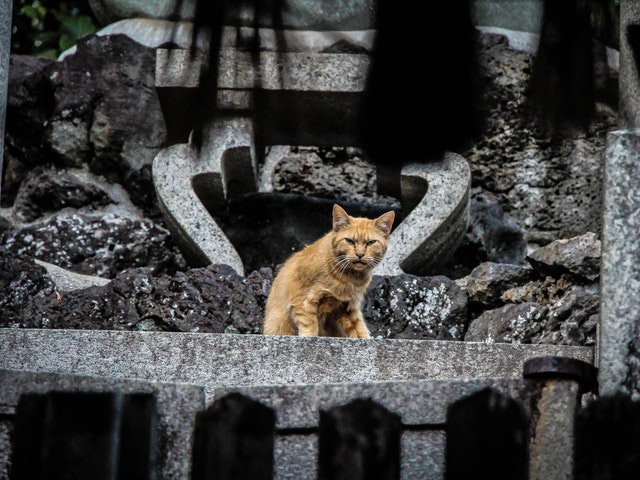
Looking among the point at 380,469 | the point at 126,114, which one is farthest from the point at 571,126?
the point at 126,114

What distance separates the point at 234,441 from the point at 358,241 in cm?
281

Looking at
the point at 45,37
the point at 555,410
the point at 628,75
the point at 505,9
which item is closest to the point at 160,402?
the point at 555,410

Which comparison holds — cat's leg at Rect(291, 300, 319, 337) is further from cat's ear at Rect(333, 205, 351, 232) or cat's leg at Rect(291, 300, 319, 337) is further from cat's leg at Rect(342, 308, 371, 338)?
cat's ear at Rect(333, 205, 351, 232)

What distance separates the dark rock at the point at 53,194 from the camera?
665 cm

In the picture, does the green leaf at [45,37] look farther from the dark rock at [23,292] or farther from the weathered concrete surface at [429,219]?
the weathered concrete surface at [429,219]

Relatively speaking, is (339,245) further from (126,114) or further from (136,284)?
(126,114)

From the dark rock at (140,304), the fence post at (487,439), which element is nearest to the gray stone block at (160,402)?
the fence post at (487,439)

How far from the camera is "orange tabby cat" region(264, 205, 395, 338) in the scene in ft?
17.6

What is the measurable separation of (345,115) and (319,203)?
2.36 ft

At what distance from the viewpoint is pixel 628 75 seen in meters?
3.46

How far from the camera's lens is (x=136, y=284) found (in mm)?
5258

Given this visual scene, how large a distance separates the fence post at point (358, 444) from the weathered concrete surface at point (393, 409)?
7cm

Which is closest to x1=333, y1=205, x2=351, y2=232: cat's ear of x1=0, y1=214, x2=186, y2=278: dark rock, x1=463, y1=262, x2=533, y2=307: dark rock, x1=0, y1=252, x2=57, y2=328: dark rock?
x1=463, y1=262, x2=533, y2=307: dark rock

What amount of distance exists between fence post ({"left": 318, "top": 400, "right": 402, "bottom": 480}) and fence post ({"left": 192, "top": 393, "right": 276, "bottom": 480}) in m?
0.13
